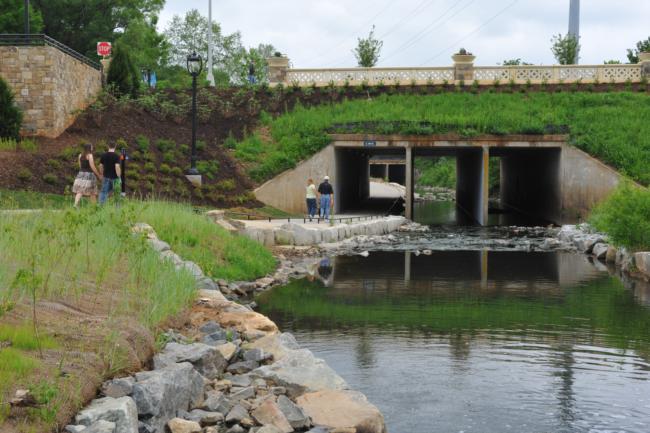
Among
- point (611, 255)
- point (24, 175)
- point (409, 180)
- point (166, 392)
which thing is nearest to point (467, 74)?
point (409, 180)

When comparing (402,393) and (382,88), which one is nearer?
(402,393)

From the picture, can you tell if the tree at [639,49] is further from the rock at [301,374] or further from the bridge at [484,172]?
the rock at [301,374]

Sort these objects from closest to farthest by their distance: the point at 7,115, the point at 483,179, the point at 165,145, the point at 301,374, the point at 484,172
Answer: the point at 301,374
the point at 7,115
the point at 165,145
the point at 484,172
the point at 483,179

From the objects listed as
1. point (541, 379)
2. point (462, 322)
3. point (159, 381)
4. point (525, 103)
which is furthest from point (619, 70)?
point (159, 381)

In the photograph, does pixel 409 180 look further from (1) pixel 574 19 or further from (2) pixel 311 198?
(1) pixel 574 19

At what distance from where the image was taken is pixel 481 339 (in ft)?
39.7

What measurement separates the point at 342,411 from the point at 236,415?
102cm

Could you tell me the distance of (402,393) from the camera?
9133 mm

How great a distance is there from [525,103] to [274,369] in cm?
3458

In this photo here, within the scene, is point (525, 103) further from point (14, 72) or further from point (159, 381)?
point (159, 381)

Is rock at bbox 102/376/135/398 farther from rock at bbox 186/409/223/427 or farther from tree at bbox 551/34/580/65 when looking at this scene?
tree at bbox 551/34/580/65

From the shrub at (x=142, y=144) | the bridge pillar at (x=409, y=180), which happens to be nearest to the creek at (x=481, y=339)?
the shrub at (x=142, y=144)

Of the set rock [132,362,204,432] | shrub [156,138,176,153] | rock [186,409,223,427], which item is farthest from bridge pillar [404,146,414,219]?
rock [186,409,223,427]

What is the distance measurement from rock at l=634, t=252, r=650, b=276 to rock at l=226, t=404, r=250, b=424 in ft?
48.3
